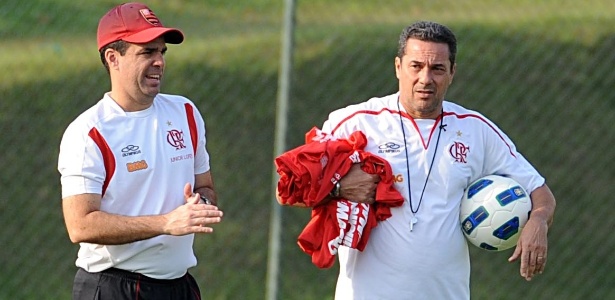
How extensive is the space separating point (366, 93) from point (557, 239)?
1781mm

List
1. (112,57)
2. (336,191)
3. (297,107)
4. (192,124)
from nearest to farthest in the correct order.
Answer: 1. (112,57)
2. (336,191)
3. (192,124)
4. (297,107)

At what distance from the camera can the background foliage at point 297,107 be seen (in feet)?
25.3

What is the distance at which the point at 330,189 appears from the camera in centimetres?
470

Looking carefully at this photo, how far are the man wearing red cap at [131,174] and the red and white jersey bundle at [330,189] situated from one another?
421 millimetres

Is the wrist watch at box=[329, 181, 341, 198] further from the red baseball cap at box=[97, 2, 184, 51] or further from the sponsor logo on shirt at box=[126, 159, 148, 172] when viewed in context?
the red baseball cap at box=[97, 2, 184, 51]

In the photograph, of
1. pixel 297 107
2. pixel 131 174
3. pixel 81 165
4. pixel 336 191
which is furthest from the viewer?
pixel 297 107

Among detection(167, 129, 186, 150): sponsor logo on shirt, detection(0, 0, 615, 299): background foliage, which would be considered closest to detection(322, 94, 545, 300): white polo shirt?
detection(167, 129, 186, 150): sponsor logo on shirt

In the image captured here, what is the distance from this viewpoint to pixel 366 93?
805cm

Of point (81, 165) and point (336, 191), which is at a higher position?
point (81, 165)

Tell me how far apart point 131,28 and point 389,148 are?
1263mm

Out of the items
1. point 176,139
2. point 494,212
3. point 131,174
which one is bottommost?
point 494,212

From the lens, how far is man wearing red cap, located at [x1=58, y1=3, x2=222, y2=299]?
14.4 feet

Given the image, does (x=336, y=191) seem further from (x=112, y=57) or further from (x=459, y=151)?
(x=112, y=57)

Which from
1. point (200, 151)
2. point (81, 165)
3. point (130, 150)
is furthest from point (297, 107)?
point (81, 165)
